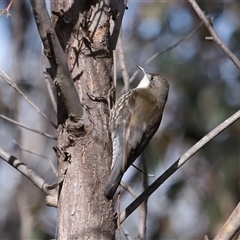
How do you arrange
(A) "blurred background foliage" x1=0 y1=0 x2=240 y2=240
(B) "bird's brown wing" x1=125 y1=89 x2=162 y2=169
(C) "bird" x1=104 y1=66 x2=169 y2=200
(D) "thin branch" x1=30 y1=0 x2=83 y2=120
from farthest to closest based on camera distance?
(A) "blurred background foliage" x1=0 y1=0 x2=240 y2=240, (B) "bird's brown wing" x1=125 y1=89 x2=162 y2=169, (C) "bird" x1=104 y1=66 x2=169 y2=200, (D) "thin branch" x1=30 y1=0 x2=83 y2=120

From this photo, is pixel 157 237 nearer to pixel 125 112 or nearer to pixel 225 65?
pixel 225 65

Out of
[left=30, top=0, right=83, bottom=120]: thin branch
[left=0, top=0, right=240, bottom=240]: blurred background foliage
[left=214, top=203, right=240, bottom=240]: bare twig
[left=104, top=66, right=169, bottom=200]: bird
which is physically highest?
[left=0, top=0, right=240, bottom=240]: blurred background foliage

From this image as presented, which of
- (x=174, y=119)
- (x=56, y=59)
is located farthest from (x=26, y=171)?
(x=174, y=119)

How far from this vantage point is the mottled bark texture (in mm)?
2043

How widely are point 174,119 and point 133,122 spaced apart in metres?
2.35

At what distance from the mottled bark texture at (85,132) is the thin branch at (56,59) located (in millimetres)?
103

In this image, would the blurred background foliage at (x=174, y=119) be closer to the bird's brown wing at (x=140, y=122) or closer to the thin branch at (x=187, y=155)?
the bird's brown wing at (x=140, y=122)

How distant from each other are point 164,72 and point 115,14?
2.47 meters

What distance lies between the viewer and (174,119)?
5.11m

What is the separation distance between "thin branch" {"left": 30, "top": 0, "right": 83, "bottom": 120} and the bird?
29 cm

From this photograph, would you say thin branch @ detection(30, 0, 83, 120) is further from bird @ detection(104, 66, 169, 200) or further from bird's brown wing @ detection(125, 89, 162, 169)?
bird's brown wing @ detection(125, 89, 162, 169)

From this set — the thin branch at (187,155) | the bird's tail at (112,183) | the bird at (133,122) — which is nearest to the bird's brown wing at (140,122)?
the bird at (133,122)

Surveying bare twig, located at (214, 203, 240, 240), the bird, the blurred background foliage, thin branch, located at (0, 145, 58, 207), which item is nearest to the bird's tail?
the bird

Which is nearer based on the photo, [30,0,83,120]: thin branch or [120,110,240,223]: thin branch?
[30,0,83,120]: thin branch
